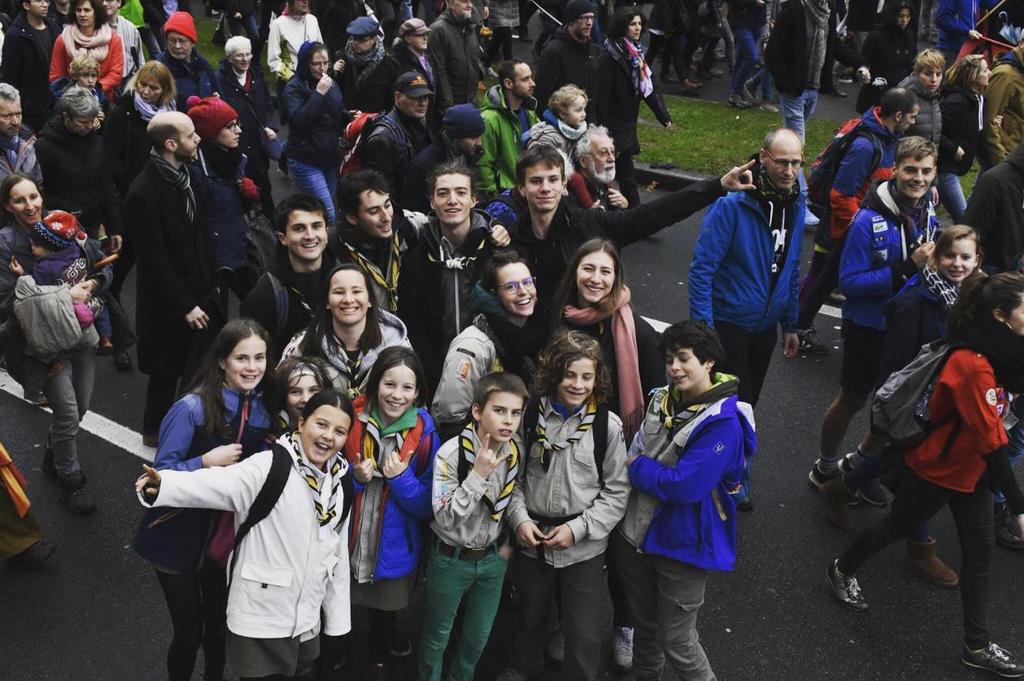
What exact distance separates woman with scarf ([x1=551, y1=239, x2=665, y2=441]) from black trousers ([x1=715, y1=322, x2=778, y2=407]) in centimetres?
93

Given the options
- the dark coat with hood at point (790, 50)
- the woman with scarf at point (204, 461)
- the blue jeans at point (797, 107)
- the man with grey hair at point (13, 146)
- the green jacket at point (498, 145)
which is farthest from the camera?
the blue jeans at point (797, 107)

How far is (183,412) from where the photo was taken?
3.86m

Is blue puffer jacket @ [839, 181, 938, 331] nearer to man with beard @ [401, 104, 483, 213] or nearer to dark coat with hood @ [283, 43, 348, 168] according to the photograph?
man with beard @ [401, 104, 483, 213]

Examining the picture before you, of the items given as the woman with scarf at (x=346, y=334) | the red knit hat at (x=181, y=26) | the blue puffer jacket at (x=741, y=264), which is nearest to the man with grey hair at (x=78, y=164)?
the red knit hat at (x=181, y=26)

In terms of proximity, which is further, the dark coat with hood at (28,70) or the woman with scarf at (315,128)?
the dark coat with hood at (28,70)

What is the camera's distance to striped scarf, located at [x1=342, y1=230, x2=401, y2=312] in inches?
197

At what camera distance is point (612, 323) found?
4504 millimetres

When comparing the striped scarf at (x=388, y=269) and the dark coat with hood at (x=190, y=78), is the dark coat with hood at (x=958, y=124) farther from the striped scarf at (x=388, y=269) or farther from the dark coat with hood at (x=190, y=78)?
the dark coat with hood at (x=190, y=78)

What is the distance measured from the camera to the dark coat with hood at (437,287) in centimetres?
491

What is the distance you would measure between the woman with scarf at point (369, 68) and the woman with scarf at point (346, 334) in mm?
4536

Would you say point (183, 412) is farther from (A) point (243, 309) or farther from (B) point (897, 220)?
(B) point (897, 220)

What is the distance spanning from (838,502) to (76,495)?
12.9ft

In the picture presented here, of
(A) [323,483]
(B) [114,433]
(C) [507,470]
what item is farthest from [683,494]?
(B) [114,433]

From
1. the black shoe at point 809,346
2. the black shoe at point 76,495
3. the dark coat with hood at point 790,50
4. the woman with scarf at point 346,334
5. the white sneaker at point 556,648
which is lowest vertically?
the black shoe at point 809,346
